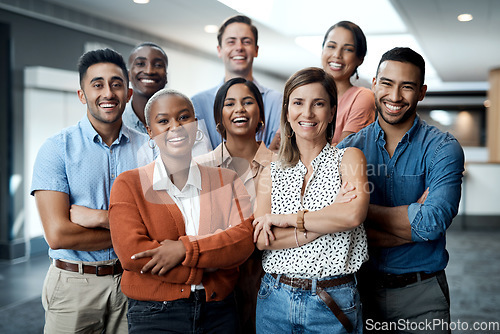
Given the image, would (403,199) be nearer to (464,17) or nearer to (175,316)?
(175,316)

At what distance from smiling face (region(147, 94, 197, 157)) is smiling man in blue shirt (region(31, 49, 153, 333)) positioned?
0.32m

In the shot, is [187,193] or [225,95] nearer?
[187,193]

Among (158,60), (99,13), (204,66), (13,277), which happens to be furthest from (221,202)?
(204,66)

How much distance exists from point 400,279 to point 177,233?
0.90 meters

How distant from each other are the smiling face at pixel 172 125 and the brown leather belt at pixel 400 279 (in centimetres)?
92

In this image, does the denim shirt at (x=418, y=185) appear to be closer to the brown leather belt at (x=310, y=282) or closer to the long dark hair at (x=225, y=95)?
the brown leather belt at (x=310, y=282)

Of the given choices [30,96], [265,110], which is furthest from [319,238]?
[30,96]

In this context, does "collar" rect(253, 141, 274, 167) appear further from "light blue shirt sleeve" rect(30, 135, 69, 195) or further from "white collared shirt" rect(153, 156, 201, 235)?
"light blue shirt sleeve" rect(30, 135, 69, 195)

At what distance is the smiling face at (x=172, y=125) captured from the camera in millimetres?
1806

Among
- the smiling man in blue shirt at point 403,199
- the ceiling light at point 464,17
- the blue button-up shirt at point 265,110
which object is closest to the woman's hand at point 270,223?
the smiling man in blue shirt at point 403,199

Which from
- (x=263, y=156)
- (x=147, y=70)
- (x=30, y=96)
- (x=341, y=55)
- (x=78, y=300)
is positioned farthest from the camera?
(x=30, y=96)

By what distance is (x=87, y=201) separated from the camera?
6.54 ft

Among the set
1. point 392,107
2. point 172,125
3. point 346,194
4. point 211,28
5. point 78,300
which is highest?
point 211,28

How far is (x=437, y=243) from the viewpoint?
1925 millimetres
